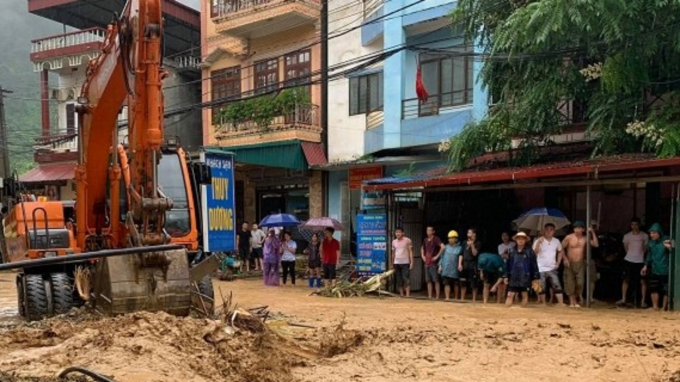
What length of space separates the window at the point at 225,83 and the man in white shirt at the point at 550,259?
1451cm

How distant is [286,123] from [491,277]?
10215 mm

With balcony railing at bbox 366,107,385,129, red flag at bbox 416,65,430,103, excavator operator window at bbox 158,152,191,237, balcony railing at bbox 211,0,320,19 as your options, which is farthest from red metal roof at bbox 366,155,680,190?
balcony railing at bbox 211,0,320,19

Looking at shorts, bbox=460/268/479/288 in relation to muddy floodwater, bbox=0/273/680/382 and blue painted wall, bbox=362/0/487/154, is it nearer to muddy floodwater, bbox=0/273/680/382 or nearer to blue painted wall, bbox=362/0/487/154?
muddy floodwater, bbox=0/273/680/382

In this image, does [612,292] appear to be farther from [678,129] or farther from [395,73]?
[395,73]

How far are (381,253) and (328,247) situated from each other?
134 centimetres

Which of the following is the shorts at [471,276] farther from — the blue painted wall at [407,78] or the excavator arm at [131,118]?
the excavator arm at [131,118]

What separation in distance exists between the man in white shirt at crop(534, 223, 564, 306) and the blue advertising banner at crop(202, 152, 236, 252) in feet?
22.1

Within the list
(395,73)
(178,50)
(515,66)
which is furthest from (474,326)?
(178,50)

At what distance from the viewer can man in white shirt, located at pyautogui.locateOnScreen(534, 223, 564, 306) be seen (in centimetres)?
1260

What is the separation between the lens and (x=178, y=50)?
30.0 m

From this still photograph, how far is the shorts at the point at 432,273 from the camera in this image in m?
14.6

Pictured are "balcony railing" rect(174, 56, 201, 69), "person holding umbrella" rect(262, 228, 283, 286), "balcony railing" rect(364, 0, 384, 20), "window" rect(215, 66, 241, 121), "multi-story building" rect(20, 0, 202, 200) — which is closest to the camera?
"person holding umbrella" rect(262, 228, 283, 286)

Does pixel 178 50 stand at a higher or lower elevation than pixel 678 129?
higher

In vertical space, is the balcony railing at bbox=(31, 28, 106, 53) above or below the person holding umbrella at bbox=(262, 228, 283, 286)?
above
